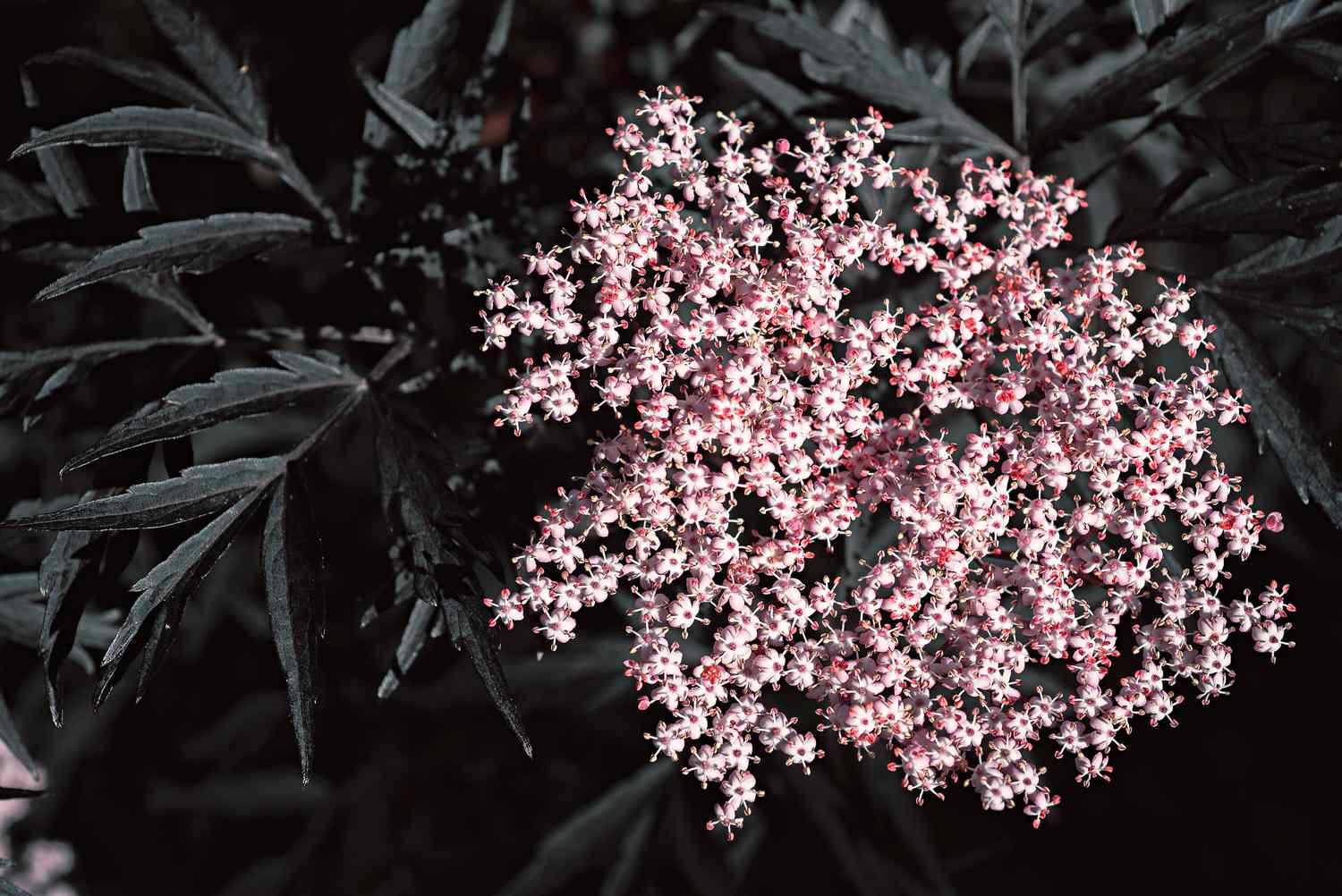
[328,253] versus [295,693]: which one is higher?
[328,253]

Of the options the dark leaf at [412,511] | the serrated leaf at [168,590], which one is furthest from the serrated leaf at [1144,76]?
the serrated leaf at [168,590]

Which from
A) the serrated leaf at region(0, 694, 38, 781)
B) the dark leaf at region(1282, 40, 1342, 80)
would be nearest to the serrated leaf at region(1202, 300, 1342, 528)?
the dark leaf at region(1282, 40, 1342, 80)

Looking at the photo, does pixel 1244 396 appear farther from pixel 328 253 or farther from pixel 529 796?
pixel 529 796

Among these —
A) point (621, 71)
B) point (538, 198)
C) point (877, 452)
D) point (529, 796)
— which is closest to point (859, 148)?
point (877, 452)

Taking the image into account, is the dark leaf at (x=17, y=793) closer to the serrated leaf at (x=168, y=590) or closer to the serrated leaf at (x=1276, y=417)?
the serrated leaf at (x=168, y=590)

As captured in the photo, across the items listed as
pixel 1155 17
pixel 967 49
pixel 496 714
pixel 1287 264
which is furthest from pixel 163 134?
pixel 496 714

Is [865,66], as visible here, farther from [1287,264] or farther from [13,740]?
[13,740]
